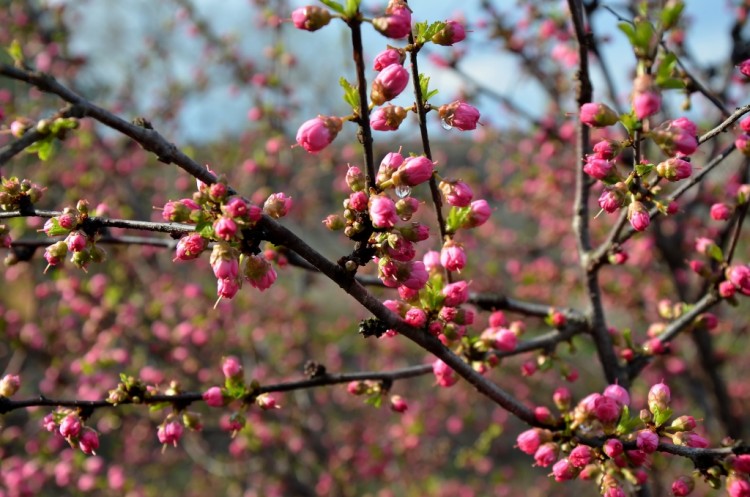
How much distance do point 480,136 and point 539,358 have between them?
4521 mm

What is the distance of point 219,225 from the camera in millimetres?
1245

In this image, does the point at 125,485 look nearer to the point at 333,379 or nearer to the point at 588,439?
the point at 333,379

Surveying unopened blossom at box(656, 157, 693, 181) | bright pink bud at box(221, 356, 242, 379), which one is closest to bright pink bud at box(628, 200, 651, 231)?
unopened blossom at box(656, 157, 693, 181)

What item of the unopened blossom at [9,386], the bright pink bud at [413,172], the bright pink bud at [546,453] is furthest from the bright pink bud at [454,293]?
the unopened blossom at [9,386]

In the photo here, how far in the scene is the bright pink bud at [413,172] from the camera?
1342 millimetres

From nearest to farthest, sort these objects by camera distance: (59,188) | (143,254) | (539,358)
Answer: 1. (539,358)
2. (143,254)
3. (59,188)

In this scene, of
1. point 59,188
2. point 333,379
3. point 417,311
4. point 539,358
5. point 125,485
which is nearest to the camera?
point 417,311

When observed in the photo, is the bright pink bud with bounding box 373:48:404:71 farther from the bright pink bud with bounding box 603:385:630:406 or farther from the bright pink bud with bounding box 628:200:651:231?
the bright pink bud with bounding box 603:385:630:406

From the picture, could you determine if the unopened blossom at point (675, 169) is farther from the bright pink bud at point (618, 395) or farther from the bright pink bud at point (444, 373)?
the bright pink bud at point (444, 373)

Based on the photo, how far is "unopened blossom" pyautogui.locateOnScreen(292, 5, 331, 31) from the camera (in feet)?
4.01

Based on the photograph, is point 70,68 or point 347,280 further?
point 70,68

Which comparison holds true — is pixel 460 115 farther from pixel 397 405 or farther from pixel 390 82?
pixel 397 405

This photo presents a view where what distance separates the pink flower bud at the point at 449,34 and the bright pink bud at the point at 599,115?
35cm

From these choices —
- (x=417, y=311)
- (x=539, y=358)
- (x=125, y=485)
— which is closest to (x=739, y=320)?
(x=539, y=358)
